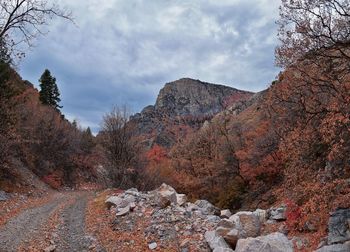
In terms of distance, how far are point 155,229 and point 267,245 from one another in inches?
206

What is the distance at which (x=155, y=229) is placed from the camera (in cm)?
1516

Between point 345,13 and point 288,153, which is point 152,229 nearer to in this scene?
point 288,153

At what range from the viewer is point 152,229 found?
1519cm

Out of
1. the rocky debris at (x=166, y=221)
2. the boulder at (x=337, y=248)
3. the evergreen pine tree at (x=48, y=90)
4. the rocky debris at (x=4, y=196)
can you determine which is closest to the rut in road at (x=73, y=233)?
the rocky debris at (x=166, y=221)

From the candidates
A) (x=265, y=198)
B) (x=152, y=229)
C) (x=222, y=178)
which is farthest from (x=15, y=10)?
(x=222, y=178)

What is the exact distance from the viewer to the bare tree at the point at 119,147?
29.0 metres

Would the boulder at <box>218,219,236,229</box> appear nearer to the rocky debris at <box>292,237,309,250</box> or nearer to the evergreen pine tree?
the rocky debris at <box>292,237,309,250</box>

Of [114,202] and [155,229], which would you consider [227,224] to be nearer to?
[155,229]

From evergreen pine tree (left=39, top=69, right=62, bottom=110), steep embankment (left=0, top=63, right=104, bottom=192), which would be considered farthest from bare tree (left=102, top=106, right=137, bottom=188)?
evergreen pine tree (left=39, top=69, right=62, bottom=110)

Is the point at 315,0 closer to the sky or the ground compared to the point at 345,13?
closer to the sky

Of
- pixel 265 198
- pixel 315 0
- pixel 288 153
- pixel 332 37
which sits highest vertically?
pixel 315 0

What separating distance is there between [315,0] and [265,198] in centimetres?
2407

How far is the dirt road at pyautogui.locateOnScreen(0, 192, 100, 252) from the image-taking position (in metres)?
12.9

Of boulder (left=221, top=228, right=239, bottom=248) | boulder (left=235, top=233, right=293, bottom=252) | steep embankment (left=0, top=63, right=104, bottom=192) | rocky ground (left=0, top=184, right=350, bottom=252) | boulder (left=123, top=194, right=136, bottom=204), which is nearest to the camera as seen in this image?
boulder (left=235, top=233, right=293, bottom=252)
